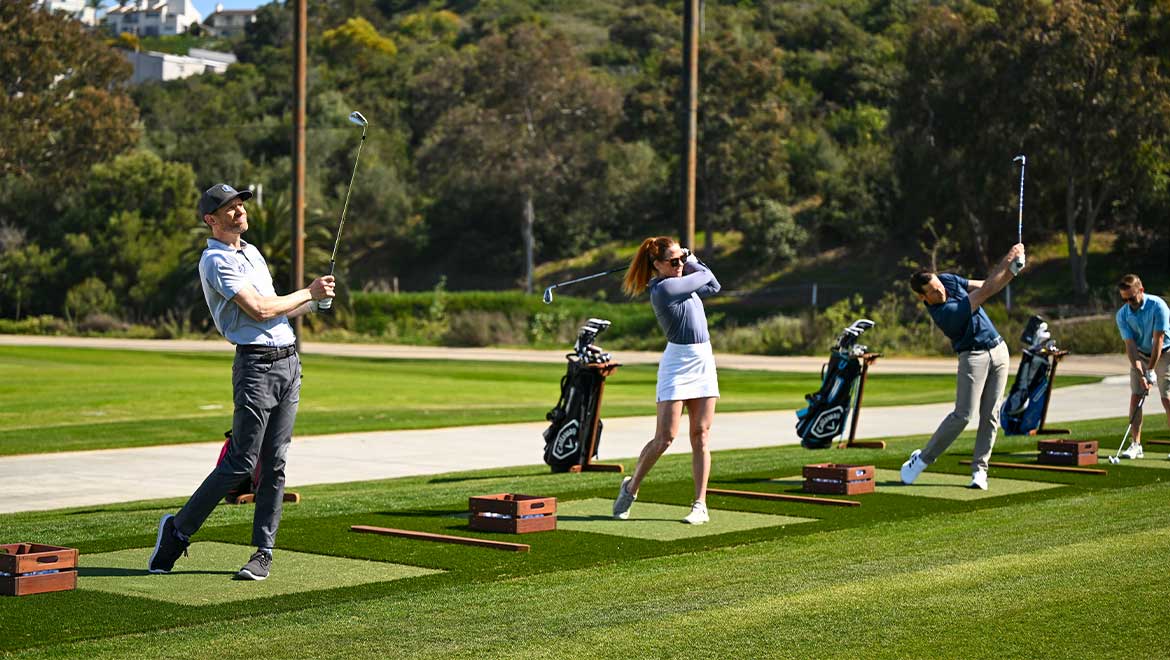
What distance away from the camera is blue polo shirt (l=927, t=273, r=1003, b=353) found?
12.7 m

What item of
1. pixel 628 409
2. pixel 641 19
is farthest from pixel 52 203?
pixel 628 409

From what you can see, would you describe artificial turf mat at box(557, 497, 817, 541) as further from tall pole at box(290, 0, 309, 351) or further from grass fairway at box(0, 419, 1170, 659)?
tall pole at box(290, 0, 309, 351)

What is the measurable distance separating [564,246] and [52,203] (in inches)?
901

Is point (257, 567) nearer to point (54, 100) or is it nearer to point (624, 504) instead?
point (624, 504)

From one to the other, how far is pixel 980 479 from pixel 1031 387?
581cm

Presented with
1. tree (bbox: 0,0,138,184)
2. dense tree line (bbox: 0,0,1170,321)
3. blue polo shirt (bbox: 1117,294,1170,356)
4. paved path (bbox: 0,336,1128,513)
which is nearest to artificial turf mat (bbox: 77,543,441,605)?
paved path (bbox: 0,336,1128,513)

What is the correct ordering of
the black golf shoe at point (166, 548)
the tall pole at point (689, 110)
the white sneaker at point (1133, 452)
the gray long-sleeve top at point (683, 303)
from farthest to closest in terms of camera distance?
the tall pole at point (689, 110)
the white sneaker at point (1133, 452)
the gray long-sleeve top at point (683, 303)
the black golf shoe at point (166, 548)

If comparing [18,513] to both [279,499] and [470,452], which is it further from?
[470,452]

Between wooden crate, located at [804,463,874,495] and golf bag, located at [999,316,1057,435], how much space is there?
6386 millimetres

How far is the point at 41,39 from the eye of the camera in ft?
215

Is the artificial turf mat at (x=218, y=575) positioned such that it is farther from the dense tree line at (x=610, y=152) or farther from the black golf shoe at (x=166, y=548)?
the dense tree line at (x=610, y=152)

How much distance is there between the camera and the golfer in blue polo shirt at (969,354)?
12.5 m

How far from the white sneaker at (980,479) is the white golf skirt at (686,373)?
333 centimetres

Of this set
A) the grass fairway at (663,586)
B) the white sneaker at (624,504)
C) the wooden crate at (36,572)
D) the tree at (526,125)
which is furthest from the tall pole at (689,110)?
the tree at (526,125)
